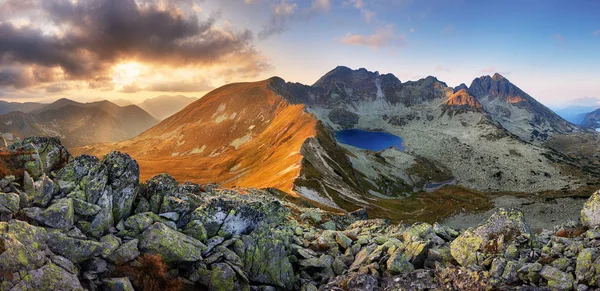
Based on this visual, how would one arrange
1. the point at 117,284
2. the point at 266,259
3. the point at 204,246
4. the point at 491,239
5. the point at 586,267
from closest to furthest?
the point at 586,267 < the point at 117,284 < the point at 491,239 < the point at 204,246 < the point at 266,259

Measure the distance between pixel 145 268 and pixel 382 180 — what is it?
150m

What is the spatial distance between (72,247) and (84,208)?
3346 millimetres

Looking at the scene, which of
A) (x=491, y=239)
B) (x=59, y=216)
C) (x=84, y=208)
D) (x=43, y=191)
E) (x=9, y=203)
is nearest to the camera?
(x=9, y=203)

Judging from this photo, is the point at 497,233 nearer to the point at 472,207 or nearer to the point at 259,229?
the point at 259,229

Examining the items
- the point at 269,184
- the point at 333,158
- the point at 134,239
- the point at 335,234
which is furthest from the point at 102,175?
the point at 333,158

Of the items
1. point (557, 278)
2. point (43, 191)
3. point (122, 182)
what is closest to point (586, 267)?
point (557, 278)

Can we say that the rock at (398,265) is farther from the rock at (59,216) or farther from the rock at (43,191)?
the rock at (43,191)

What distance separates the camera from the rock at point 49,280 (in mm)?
14828

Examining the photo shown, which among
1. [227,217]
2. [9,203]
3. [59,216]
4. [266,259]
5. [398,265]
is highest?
[9,203]

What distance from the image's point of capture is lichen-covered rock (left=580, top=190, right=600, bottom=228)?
19453 millimetres

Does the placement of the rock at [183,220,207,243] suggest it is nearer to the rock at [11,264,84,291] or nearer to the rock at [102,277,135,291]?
the rock at [102,277,135,291]

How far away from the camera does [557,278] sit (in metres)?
15.7

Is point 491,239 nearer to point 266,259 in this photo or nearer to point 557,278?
point 557,278

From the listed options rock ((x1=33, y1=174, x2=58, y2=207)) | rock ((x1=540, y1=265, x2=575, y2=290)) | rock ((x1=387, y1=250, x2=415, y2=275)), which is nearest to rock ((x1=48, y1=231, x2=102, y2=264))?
rock ((x1=33, y1=174, x2=58, y2=207))
